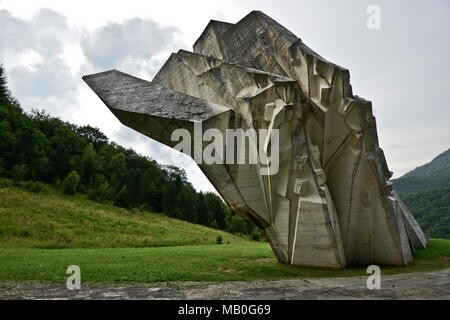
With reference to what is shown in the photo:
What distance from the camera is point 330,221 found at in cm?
952

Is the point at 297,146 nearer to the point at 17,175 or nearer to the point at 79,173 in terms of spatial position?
the point at 17,175

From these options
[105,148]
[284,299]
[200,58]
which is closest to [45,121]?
[105,148]

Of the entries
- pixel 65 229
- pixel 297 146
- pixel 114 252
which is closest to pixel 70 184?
pixel 65 229

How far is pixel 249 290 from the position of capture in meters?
6.45

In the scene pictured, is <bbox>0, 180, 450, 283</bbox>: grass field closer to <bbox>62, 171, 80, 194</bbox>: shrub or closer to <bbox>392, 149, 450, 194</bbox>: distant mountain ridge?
<bbox>62, 171, 80, 194</bbox>: shrub

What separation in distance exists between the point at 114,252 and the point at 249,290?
11.5 metres

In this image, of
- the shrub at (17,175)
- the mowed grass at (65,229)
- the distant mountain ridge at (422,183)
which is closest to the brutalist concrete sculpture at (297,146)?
the mowed grass at (65,229)

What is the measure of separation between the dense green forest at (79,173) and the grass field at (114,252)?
15.9 feet

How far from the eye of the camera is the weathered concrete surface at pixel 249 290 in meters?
5.83

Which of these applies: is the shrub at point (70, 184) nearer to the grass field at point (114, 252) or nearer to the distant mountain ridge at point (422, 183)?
the grass field at point (114, 252)

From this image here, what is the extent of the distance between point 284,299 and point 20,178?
41034 mm

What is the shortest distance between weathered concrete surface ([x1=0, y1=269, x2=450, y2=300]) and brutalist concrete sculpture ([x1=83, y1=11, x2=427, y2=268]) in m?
2.55

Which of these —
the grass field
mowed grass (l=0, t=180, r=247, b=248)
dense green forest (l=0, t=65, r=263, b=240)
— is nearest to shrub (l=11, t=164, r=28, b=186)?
dense green forest (l=0, t=65, r=263, b=240)
